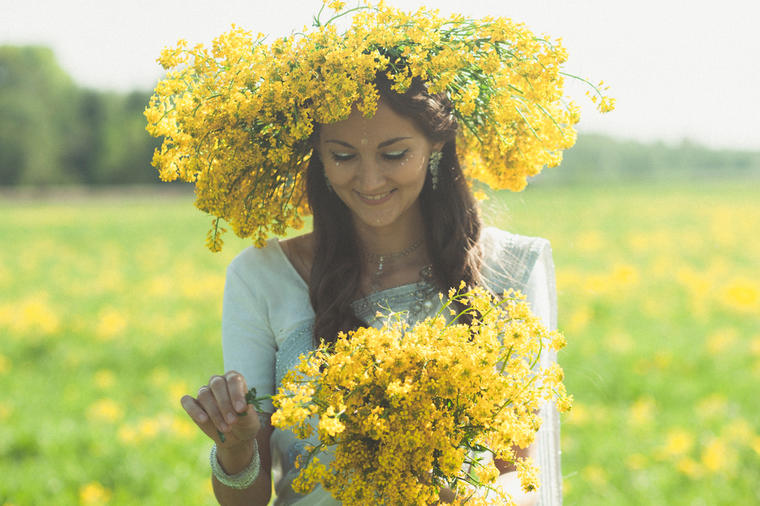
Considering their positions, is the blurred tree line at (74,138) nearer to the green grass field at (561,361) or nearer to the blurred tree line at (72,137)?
the blurred tree line at (72,137)

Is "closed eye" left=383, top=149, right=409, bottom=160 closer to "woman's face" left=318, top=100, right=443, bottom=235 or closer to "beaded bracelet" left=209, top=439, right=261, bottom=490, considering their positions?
"woman's face" left=318, top=100, right=443, bottom=235

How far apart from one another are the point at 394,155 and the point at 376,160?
58 millimetres

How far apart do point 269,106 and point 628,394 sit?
180 inches

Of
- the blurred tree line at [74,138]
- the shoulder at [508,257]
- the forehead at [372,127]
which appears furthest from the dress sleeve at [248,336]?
the blurred tree line at [74,138]

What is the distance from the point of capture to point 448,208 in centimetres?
244

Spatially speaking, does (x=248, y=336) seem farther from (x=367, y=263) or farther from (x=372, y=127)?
(x=372, y=127)

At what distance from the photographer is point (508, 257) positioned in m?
2.41

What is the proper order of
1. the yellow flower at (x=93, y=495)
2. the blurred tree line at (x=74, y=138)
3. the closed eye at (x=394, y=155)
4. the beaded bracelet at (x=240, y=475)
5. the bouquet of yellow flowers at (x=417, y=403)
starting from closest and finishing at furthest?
the bouquet of yellow flowers at (x=417, y=403) → the beaded bracelet at (x=240, y=475) → the closed eye at (x=394, y=155) → the yellow flower at (x=93, y=495) → the blurred tree line at (x=74, y=138)

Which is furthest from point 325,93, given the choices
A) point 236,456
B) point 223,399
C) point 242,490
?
point 242,490

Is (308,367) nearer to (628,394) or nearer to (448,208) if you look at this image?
(448,208)

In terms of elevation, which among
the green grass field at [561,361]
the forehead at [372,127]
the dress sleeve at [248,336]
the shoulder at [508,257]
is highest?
the forehead at [372,127]

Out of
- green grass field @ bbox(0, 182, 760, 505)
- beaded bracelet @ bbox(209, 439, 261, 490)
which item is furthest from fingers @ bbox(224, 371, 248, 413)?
green grass field @ bbox(0, 182, 760, 505)

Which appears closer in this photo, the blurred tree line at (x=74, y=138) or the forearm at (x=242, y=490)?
the forearm at (x=242, y=490)

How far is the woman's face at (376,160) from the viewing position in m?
2.07
